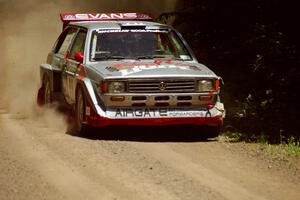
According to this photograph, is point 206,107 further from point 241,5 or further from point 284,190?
point 241,5

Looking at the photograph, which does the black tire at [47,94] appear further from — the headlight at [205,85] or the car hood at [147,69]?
the headlight at [205,85]

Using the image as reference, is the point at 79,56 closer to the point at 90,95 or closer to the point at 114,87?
the point at 90,95

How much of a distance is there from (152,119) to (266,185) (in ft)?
8.75

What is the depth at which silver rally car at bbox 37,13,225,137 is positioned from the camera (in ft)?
30.3

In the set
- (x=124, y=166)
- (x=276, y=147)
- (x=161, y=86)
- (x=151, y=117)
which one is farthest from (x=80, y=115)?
(x=276, y=147)

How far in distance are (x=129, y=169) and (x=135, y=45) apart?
3.32m

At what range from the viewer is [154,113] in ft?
30.5

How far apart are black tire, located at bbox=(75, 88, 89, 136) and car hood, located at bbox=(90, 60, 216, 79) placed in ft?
1.54

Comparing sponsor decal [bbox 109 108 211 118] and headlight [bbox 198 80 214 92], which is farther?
headlight [bbox 198 80 214 92]

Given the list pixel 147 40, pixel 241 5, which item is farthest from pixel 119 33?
pixel 241 5

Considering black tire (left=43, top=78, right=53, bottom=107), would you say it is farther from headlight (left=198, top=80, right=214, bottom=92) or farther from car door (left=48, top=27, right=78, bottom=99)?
headlight (left=198, top=80, right=214, bottom=92)

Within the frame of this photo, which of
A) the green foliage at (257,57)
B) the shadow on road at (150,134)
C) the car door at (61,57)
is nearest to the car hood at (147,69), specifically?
the shadow on road at (150,134)

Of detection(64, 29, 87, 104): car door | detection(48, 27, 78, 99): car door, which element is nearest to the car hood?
detection(64, 29, 87, 104): car door

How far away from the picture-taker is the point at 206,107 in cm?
955
